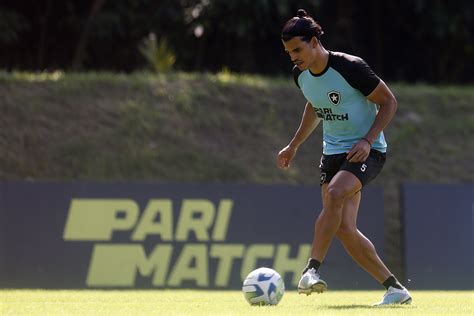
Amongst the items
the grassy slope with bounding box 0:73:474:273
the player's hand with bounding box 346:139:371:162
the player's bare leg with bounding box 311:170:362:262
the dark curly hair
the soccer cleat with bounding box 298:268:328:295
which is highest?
the dark curly hair

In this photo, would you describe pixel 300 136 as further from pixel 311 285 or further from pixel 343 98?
pixel 311 285

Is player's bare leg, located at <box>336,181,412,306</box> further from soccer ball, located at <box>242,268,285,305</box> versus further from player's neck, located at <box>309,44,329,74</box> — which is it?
player's neck, located at <box>309,44,329,74</box>

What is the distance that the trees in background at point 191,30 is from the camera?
22.2 m

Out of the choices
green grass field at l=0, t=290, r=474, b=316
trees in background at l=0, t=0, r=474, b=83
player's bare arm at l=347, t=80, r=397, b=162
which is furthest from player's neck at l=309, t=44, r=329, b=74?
trees in background at l=0, t=0, r=474, b=83

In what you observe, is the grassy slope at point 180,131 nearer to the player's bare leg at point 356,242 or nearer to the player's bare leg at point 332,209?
the player's bare leg at point 356,242

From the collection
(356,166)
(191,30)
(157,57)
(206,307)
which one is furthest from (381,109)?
(191,30)

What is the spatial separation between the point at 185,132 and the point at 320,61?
33.9ft

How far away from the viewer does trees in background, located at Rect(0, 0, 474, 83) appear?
22.2 metres

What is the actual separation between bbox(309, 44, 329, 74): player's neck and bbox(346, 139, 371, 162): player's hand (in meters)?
0.66

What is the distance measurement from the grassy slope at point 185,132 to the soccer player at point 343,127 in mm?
8206

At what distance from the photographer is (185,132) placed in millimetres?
18734

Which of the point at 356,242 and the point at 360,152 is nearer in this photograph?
the point at 360,152

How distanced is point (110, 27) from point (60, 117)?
431 centimetres

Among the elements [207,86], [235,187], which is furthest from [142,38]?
[235,187]
